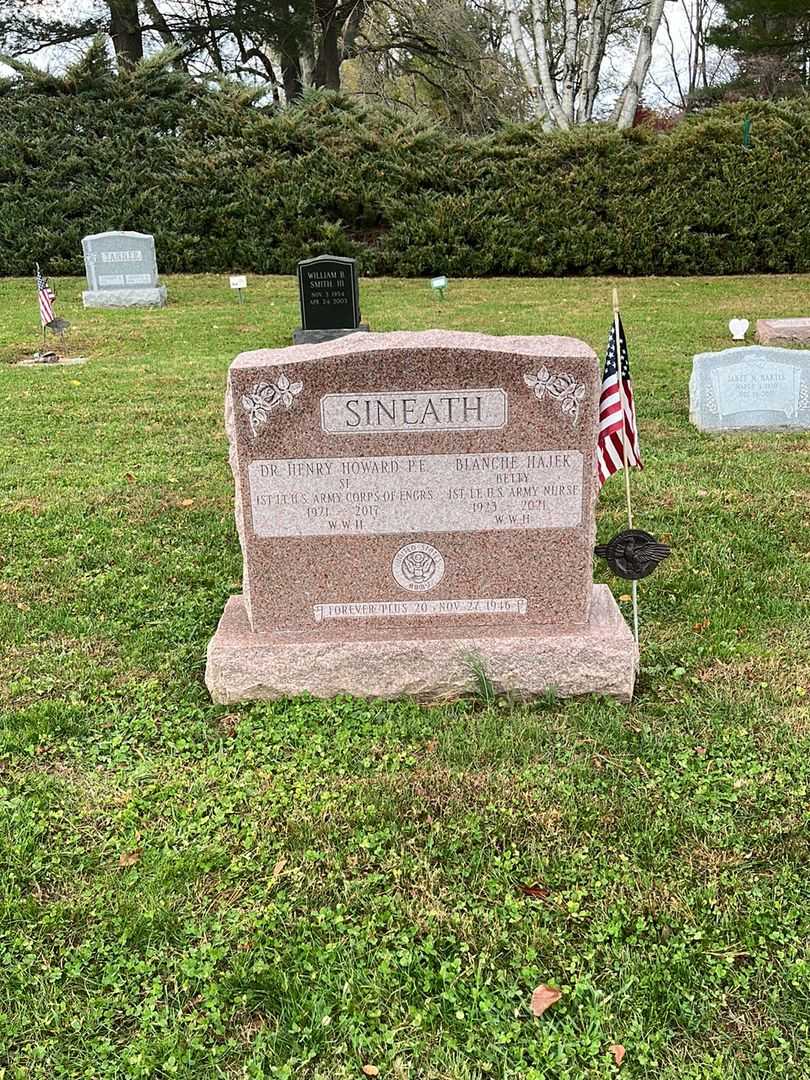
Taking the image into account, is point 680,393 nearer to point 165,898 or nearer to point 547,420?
point 547,420

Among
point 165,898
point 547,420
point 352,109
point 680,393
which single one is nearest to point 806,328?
point 680,393

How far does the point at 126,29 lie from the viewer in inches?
826

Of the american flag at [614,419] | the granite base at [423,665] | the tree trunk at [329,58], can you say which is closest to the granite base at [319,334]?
the american flag at [614,419]

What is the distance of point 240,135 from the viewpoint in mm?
18328

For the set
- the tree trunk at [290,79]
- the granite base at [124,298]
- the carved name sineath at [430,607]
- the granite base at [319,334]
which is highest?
the tree trunk at [290,79]

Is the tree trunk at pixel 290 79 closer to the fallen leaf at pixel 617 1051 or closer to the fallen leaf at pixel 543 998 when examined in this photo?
the fallen leaf at pixel 543 998

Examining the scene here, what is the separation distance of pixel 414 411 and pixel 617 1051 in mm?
2242

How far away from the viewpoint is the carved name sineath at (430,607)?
3.82 meters

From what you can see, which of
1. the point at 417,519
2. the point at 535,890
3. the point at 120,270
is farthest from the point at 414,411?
the point at 120,270

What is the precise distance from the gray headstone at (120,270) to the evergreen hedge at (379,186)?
10.4 feet

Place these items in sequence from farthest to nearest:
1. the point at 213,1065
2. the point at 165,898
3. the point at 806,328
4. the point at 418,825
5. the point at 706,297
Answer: the point at 706,297 < the point at 806,328 < the point at 418,825 < the point at 165,898 < the point at 213,1065

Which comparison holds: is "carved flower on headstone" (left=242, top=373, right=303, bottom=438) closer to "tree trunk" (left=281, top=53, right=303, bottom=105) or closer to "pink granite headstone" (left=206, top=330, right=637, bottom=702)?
"pink granite headstone" (left=206, top=330, right=637, bottom=702)

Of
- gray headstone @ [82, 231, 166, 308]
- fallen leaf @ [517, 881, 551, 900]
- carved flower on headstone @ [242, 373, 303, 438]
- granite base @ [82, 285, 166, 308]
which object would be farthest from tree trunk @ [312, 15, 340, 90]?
fallen leaf @ [517, 881, 551, 900]

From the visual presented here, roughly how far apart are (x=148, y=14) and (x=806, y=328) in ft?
64.7
